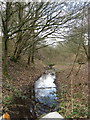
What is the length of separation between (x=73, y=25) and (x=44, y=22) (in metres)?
1.65

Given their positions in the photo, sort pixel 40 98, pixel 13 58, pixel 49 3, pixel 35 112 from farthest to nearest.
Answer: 1. pixel 13 58
2. pixel 49 3
3. pixel 40 98
4. pixel 35 112

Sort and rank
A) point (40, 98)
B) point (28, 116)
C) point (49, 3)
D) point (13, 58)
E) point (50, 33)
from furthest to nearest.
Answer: point (13, 58), point (50, 33), point (49, 3), point (40, 98), point (28, 116)

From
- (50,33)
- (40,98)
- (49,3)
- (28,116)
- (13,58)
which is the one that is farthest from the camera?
(13,58)

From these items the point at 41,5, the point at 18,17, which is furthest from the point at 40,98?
the point at 18,17

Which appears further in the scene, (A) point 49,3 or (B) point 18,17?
(B) point 18,17

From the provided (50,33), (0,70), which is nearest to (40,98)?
(0,70)

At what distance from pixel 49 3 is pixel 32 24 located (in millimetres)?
1465

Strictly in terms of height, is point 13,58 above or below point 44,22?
below

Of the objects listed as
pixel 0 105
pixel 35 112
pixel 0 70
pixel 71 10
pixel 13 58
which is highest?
pixel 71 10

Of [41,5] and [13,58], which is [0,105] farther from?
[13,58]

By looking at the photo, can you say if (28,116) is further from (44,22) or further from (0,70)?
(44,22)

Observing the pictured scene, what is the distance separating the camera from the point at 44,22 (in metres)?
6.81

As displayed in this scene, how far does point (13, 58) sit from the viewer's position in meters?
9.68

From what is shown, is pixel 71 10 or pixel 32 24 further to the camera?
pixel 32 24
